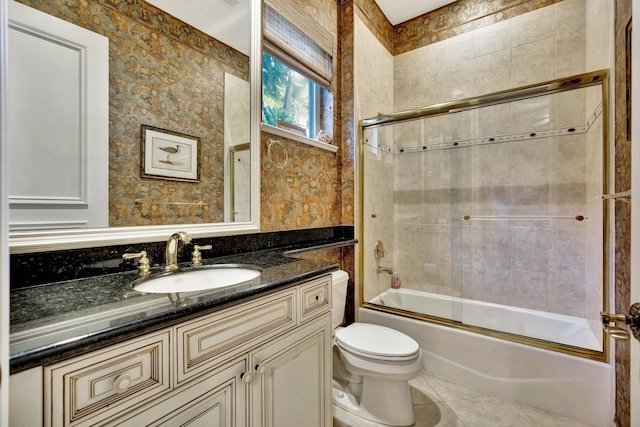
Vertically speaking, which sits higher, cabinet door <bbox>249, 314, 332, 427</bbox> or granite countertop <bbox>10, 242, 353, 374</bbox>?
granite countertop <bbox>10, 242, 353, 374</bbox>

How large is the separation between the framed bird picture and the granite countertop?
43 cm

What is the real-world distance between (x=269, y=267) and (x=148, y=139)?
28.4 inches

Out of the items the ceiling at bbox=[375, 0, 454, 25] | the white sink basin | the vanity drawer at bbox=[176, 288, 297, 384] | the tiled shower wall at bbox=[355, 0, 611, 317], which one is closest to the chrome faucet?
the white sink basin

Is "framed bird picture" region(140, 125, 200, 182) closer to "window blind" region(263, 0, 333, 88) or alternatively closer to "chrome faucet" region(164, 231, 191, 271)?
"chrome faucet" region(164, 231, 191, 271)

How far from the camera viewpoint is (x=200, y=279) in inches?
45.2

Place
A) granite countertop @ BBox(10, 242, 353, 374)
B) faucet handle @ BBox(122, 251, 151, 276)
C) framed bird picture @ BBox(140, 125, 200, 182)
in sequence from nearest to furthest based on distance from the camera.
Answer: granite countertop @ BBox(10, 242, 353, 374), faucet handle @ BBox(122, 251, 151, 276), framed bird picture @ BBox(140, 125, 200, 182)

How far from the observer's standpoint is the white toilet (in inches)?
54.9

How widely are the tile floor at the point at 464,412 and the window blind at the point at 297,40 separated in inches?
85.1

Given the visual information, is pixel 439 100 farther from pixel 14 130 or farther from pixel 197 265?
pixel 14 130

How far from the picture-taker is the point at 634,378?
23.6 inches

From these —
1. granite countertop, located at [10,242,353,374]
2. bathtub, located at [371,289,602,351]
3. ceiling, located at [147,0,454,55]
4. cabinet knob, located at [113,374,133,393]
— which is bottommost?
bathtub, located at [371,289,602,351]

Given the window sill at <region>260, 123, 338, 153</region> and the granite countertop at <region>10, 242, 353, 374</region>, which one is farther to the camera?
the window sill at <region>260, 123, 338, 153</region>

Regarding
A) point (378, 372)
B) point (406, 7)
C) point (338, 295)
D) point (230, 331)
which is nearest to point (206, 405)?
point (230, 331)

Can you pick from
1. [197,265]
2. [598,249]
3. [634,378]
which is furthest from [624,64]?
[197,265]
